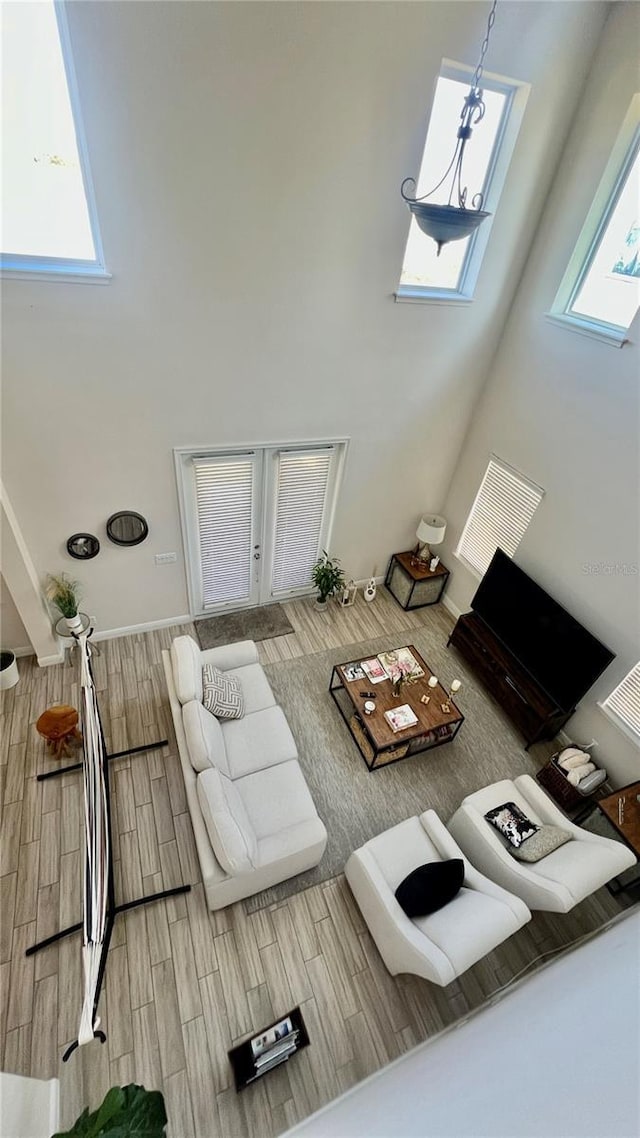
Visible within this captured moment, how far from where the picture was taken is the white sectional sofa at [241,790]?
301 centimetres

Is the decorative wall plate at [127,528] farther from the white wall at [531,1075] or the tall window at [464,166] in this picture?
the white wall at [531,1075]

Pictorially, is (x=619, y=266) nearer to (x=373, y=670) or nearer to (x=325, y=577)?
(x=325, y=577)

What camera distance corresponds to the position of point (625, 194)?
12.8 ft

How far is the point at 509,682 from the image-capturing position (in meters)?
4.93

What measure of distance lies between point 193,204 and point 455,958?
5.22 meters

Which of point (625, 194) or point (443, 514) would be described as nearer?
point (625, 194)

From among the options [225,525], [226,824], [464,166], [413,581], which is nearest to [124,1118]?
[226,824]

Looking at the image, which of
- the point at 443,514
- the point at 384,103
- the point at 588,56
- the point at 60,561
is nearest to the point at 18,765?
the point at 60,561

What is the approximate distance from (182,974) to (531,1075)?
2335mm

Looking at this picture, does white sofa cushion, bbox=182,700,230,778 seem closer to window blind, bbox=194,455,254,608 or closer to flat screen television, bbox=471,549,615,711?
window blind, bbox=194,455,254,608

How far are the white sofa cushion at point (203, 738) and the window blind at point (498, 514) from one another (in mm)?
3652

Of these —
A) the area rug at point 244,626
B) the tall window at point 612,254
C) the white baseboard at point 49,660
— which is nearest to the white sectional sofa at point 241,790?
the area rug at point 244,626

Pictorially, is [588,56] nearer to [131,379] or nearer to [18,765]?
[131,379]

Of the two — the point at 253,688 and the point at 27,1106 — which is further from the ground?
the point at 253,688
